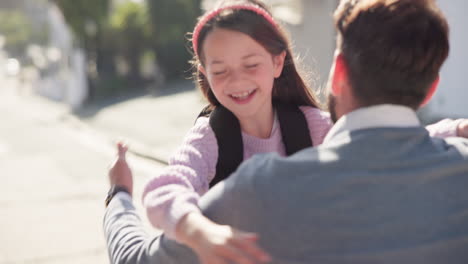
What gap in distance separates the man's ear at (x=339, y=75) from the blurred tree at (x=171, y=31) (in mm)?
22544

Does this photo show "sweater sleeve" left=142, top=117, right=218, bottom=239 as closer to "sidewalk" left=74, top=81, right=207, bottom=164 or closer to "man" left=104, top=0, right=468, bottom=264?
"man" left=104, top=0, right=468, bottom=264

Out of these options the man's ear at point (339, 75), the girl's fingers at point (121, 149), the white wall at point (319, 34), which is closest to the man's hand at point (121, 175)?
the girl's fingers at point (121, 149)

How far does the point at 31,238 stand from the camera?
633 centimetres

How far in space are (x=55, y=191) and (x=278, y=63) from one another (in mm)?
6821

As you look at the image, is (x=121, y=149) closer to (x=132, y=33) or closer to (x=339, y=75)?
(x=339, y=75)

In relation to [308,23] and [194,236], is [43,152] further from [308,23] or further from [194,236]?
[194,236]

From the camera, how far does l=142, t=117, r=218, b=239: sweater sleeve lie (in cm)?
151

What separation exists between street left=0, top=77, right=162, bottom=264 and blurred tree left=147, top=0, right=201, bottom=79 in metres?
8.02

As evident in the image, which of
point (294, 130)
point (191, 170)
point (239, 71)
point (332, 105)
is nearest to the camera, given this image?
point (332, 105)

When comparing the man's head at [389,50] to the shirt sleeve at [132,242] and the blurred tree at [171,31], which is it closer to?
the shirt sleeve at [132,242]

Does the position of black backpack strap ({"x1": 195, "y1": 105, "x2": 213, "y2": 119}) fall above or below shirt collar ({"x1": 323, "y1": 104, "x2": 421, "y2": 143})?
below

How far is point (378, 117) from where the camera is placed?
141cm

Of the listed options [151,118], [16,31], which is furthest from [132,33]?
[16,31]

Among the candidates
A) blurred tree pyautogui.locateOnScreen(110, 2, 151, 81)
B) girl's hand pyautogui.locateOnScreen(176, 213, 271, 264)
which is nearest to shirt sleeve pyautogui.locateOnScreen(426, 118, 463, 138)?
girl's hand pyautogui.locateOnScreen(176, 213, 271, 264)
